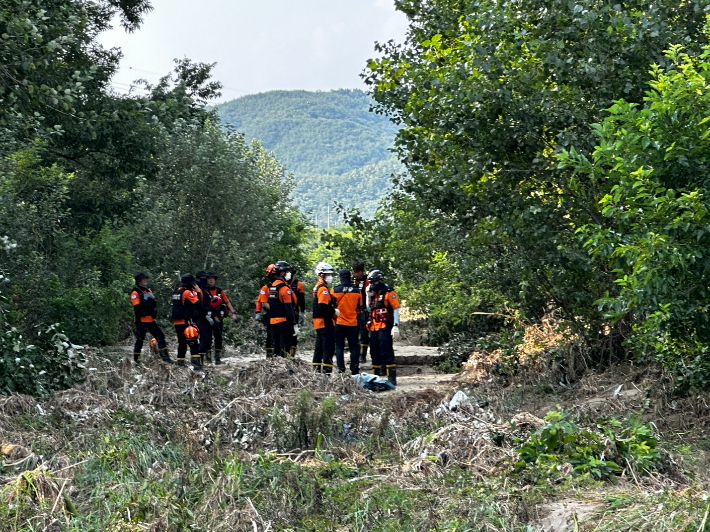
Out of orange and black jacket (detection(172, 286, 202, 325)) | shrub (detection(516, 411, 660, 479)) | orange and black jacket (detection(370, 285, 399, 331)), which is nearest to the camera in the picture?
shrub (detection(516, 411, 660, 479))

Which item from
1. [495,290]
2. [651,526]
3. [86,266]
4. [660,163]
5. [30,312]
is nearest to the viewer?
[651,526]

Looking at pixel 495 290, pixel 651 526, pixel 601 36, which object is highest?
pixel 601 36

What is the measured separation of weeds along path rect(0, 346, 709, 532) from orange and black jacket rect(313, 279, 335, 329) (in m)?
2.66

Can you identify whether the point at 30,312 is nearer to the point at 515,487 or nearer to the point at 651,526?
the point at 515,487

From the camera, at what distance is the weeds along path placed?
5734mm

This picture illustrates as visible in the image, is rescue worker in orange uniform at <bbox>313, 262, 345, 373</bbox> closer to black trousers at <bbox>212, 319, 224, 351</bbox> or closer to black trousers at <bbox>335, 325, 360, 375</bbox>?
black trousers at <bbox>335, 325, 360, 375</bbox>

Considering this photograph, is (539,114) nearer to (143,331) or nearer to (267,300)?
(267,300)

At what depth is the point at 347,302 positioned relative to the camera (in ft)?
42.5

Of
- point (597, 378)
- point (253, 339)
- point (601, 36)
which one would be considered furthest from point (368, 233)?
point (601, 36)

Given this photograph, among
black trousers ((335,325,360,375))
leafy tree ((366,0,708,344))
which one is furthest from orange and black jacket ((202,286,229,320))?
leafy tree ((366,0,708,344))

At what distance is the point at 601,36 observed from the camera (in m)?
9.36

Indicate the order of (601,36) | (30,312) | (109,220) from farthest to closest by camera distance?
(109,220) → (30,312) → (601,36)

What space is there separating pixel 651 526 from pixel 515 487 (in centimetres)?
123

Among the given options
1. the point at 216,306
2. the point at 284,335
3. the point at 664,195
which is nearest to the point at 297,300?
the point at 284,335
